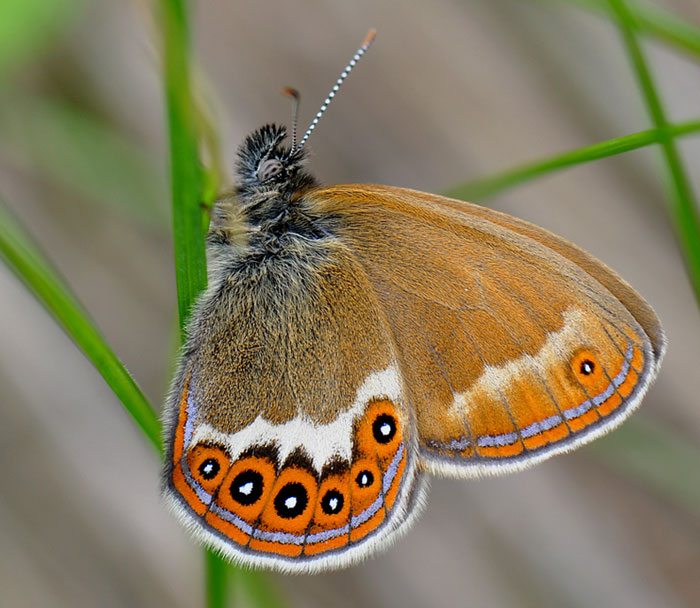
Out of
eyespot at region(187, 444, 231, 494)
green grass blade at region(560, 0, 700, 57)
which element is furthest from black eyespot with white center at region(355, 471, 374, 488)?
green grass blade at region(560, 0, 700, 57)

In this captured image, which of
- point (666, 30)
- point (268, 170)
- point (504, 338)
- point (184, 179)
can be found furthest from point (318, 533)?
point (666, 30)

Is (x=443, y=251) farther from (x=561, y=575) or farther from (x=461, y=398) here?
(x=561, y=575)

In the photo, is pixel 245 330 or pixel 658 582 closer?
pixel 245 330

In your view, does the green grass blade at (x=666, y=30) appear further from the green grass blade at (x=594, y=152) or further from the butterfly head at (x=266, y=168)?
the butterfly head at (x=266, y=168)

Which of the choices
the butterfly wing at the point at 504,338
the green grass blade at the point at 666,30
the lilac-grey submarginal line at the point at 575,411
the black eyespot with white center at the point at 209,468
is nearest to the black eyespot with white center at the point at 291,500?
the black eyespot with white center at the point at 209,468

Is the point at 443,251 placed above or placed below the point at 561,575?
above

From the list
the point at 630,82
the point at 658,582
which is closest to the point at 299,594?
the point at 658,582

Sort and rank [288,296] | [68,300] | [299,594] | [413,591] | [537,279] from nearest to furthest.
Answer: [68,300] → [537,279] → [288,296] → [299,594] → [413,591]
